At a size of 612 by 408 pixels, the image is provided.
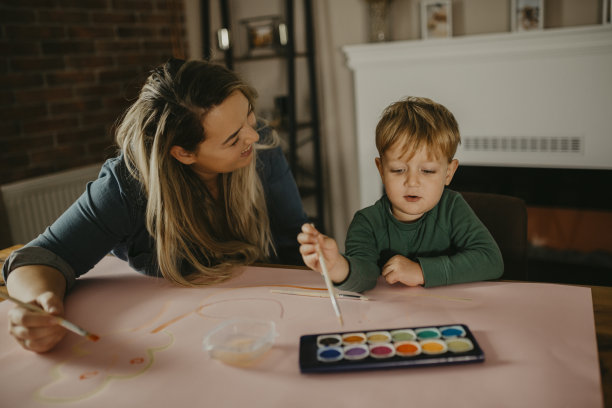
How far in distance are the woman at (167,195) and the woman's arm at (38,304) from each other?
0.01 metres

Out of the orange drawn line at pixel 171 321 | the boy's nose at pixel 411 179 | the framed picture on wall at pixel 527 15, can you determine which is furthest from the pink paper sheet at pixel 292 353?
the framed picture on wall at pixel 527 15

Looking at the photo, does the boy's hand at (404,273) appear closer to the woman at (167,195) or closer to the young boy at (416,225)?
the young boy at (416,225)

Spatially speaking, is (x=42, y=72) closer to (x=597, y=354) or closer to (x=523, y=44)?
(x=523, y=44)

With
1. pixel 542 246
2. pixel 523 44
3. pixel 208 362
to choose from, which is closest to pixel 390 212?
pixel 208 362

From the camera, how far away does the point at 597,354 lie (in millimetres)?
722

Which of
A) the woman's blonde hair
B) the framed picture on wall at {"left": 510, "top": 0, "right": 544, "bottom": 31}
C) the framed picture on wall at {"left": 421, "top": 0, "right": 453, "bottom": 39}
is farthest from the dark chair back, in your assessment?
the framed picture on wall at {"left": 421, "top": 0, "right": 453, "bottom": 39}

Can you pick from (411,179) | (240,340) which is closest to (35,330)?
(240,340)

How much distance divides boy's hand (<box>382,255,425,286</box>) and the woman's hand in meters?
0.61

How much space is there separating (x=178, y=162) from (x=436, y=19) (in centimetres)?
178

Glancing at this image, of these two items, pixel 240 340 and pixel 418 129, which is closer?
pixel 240 340

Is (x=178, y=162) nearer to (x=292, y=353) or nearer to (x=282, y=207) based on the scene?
(x=282, y=207)

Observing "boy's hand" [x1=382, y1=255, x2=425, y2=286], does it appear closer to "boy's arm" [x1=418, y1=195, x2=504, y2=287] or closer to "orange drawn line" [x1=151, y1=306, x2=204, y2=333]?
"boy's arm" [x1=418, y1=195, x2=504, y2=287]

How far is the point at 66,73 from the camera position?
2.61 metres

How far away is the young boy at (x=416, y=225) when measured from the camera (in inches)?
38.0
